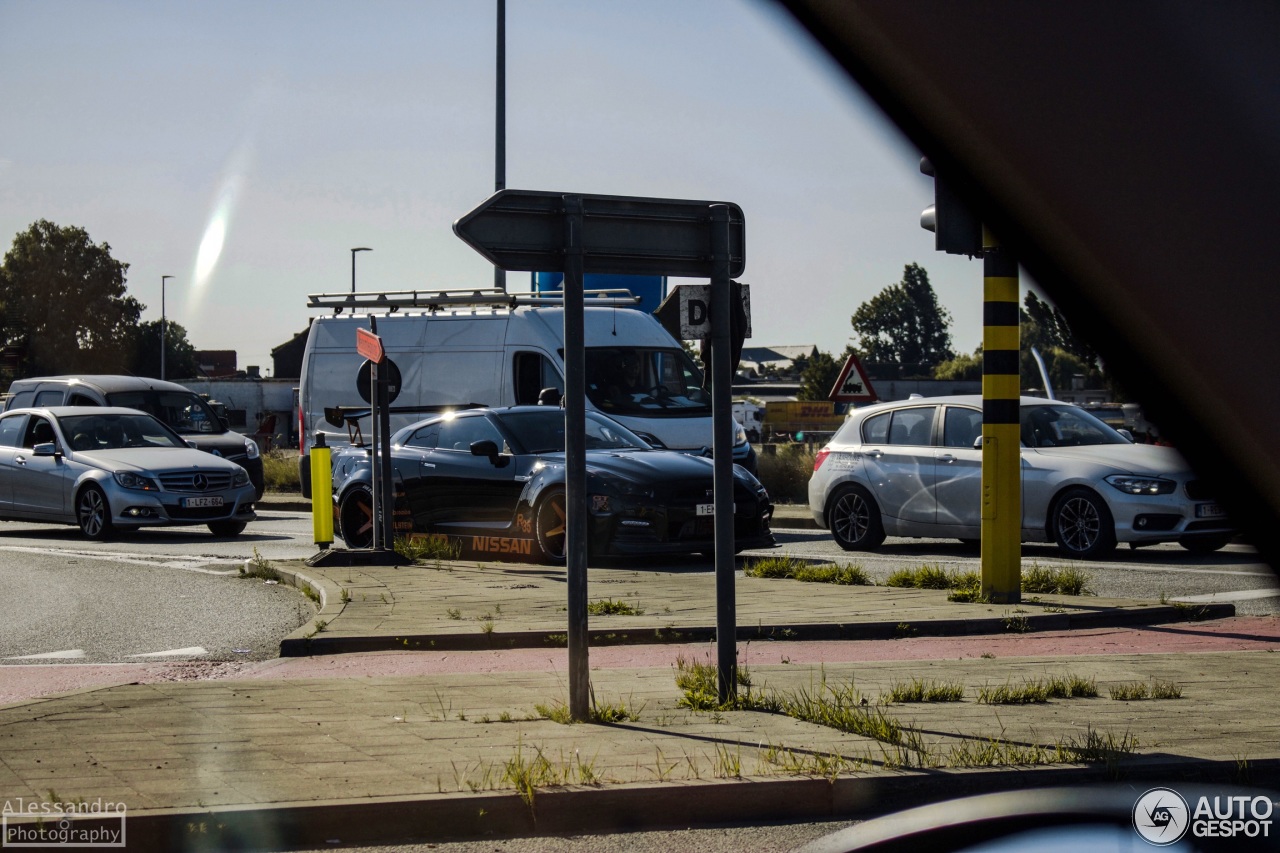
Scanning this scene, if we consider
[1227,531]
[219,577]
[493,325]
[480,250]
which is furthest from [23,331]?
[1227,531]

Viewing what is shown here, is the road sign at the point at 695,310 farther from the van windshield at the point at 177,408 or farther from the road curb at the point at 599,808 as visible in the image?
the van windshield at the point at 177,408

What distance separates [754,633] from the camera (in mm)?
8750

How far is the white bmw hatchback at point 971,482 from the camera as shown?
42.7ft

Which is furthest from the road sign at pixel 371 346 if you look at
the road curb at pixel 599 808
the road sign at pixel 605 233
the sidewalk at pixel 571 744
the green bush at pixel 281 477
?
the green bush at pixel 281 477

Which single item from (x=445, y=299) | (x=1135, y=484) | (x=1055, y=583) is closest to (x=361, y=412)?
(x=445, y=299)

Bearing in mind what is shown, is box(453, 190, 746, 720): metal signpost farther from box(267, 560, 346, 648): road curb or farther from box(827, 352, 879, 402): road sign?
box(827, 352, 879, 402): road sign

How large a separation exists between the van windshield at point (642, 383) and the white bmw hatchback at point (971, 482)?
352cm

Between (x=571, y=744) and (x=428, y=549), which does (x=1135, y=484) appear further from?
(x=571, y=744)

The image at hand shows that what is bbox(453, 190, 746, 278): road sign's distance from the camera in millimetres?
5844

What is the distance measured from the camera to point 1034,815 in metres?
1.33

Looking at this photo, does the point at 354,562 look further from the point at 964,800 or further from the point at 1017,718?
the point at 964,800

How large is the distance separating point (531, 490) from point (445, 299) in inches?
287

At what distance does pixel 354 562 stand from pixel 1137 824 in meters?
11.9

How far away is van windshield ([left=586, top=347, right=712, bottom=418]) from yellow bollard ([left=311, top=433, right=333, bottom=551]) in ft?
16.8
